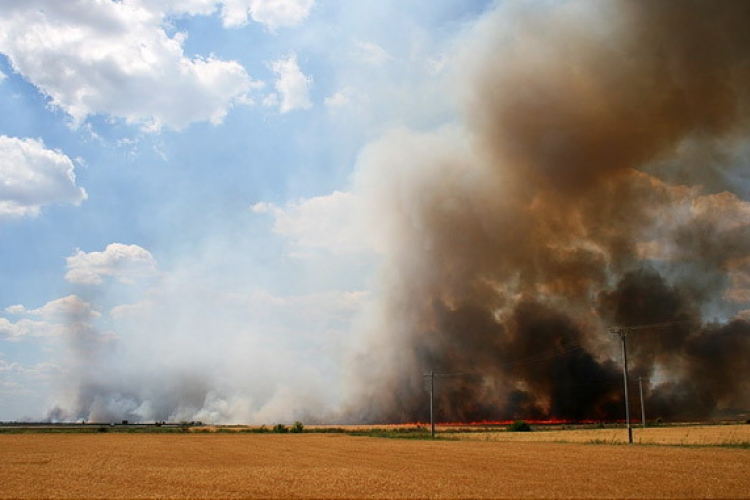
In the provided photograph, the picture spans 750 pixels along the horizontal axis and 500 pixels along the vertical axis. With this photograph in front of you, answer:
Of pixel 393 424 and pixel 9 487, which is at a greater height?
pixel 9 487

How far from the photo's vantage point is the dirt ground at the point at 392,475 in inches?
864

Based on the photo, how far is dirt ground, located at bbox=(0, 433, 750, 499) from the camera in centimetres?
2195

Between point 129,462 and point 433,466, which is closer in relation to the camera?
point 433,466

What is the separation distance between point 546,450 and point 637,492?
77.7 ft

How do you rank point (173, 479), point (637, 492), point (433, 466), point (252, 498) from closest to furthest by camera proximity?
point (252, 498) < point (637, 492) < point (173, 479) < point (433, 466)

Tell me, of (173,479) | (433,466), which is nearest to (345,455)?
(433,466)

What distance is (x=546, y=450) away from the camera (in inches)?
1751

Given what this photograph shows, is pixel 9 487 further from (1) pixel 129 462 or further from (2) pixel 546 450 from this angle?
(2) pixel 546 450

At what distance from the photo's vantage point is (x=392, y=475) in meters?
27.6

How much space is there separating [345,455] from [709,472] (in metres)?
22.7

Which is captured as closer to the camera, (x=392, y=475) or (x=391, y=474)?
(x=392, y=475)

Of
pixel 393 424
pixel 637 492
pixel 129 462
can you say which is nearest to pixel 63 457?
pixel 129 462

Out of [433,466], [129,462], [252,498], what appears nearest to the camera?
[252,498]

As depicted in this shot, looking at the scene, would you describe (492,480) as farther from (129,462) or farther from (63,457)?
(63,457)
